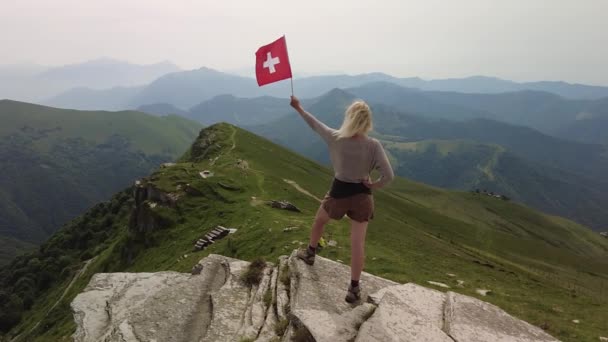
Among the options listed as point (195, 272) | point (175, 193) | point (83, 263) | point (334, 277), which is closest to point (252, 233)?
point (195, 272)

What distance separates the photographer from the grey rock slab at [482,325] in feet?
34.8

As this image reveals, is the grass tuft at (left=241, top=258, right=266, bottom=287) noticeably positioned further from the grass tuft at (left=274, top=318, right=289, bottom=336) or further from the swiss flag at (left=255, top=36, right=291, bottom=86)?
the swiss flag at (left=255, top=36, right=291, bottom=86)

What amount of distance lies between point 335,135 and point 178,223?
145 feet

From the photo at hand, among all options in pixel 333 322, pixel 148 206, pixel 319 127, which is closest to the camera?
pixel 333 322

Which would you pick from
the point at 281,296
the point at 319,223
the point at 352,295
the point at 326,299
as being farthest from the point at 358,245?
the point at 281,296

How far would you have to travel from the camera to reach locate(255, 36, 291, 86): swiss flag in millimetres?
15430

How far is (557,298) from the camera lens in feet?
79.2

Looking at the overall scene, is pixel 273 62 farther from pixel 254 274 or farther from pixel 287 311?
pixel 287 311

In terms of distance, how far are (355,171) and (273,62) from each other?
6.72 m

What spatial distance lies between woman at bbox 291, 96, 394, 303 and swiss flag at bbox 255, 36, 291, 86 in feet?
10.8

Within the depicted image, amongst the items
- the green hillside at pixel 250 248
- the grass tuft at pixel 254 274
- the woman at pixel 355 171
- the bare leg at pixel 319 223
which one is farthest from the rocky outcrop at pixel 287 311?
the green hillside at pixel 250 248

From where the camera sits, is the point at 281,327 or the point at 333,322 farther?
the point at 281,327

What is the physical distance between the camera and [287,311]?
12.3 meters

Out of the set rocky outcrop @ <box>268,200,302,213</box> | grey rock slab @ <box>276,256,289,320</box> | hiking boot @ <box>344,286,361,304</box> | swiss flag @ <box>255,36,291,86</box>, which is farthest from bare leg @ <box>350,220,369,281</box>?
rocky outcrop @ <box>268,200,302,213</box>
